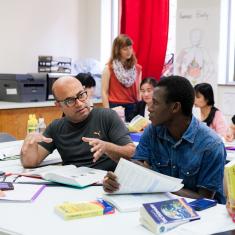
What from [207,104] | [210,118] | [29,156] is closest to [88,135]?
[29,156]

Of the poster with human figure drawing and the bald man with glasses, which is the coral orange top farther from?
the bald man with glasses

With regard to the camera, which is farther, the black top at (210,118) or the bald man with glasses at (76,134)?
the black top at (210,118)

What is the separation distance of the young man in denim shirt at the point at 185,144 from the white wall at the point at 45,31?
11.7 feet

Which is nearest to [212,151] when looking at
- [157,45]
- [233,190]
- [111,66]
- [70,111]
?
[233,190]

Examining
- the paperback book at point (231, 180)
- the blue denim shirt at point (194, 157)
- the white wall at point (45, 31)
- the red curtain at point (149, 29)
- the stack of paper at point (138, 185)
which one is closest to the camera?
the paperback book at point (231, 180)

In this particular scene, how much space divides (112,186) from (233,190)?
0.47 metres

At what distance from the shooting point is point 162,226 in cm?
133

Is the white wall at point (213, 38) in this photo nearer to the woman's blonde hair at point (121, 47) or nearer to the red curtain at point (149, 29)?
the red curtain at point (149, 29)

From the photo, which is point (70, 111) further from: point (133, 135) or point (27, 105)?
point (27, 105)

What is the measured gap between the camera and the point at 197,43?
195 inches

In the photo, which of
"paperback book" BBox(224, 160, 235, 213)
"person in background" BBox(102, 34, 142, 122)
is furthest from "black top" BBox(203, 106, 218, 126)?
"paperback book" BBox(224, 160, 235, 213)

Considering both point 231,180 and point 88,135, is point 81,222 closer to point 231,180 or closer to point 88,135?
point 231,180

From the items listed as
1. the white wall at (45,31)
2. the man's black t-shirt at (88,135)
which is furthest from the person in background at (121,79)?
the man's black t-shirt at (88,135)

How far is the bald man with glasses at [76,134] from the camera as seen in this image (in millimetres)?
2348
